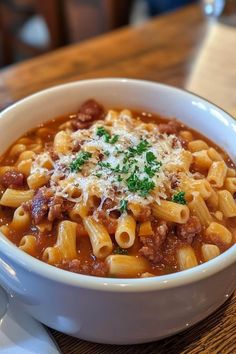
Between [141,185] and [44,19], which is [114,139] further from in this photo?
[44,19]

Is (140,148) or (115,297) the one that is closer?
(115,297)

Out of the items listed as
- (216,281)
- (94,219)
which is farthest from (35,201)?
(216,281)

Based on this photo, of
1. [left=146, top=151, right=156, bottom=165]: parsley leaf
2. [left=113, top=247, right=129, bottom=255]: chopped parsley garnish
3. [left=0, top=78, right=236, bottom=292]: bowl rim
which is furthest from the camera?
[left=146, top=151, right=156, bottom=165]: parsley leaf

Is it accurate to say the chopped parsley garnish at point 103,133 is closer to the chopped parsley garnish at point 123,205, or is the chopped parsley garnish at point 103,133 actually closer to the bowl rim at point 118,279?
the chopped parsley garnish at point 123,205

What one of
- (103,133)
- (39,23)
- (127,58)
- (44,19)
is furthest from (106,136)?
(39,23)

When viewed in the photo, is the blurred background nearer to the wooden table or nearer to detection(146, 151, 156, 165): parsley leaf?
the wooden table

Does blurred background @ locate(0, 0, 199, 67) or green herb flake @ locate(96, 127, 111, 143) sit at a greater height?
green herb flake @ locate(96, 127, 111, 143)

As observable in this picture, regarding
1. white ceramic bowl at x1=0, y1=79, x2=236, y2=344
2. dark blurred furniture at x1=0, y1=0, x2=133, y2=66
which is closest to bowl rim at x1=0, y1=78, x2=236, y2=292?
white ceramic bowl at x1=0, y1=79, x2=236, y2=344
